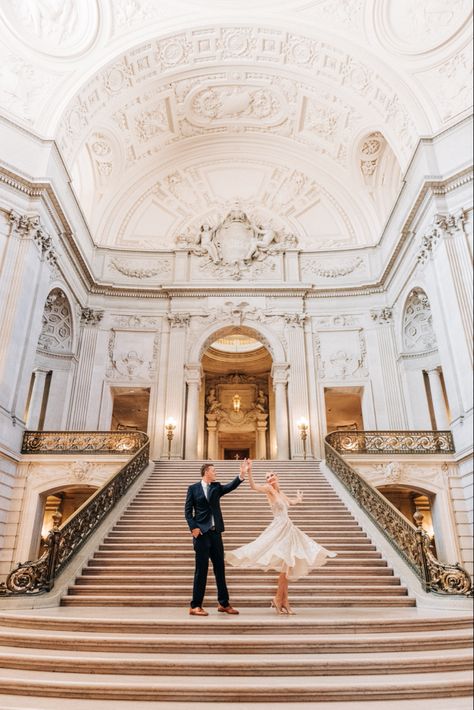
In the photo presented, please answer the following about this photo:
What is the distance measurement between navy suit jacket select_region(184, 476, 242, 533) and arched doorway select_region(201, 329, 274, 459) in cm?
1457

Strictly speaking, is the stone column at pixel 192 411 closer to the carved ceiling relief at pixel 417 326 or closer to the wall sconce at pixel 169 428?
the wall sconce at pixel 169 428

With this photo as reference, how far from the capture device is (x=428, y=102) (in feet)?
39.7

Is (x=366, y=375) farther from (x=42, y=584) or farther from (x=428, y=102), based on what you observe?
(x=42, y=584)

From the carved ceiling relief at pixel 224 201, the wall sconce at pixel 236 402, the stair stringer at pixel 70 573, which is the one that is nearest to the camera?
the stair stringer at pixel 70 573

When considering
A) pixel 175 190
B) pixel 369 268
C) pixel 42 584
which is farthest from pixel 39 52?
pixel 42 584

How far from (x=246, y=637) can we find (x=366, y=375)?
12.3 meters

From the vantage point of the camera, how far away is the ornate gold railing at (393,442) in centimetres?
1099

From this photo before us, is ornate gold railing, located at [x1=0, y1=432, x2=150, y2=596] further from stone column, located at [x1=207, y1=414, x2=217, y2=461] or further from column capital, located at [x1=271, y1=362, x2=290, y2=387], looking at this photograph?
stone column, located at [x1=207, y1=414, x2=217, y2=461]

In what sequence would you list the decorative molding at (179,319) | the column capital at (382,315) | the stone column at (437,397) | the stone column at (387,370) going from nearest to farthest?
the stone column at (437,397)
the stone column at (387,370)
the column capital at (382,315)
the decorative molding at (179,319)

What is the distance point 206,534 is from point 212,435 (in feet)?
49.3

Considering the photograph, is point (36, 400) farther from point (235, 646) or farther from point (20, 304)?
point (235, 646)

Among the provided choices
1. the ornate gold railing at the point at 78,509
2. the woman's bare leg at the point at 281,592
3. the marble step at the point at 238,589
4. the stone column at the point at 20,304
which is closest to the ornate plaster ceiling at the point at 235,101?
the stone column at the point at 20,304

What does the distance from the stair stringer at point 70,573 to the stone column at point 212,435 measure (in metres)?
10.4

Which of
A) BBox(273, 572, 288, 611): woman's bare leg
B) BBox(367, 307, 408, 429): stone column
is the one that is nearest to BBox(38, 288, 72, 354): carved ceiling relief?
BBox(367, 307, 408, 429): stone column
